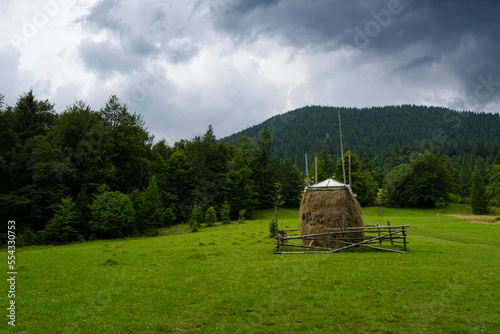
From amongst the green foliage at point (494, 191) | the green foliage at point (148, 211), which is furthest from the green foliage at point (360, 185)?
the green foliage at point (148, 211)

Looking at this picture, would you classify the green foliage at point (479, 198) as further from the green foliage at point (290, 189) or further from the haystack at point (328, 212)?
the haystack at point (328, 212)

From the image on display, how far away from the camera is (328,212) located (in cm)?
1919

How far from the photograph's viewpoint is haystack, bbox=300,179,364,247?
747 inches

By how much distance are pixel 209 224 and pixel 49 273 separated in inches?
1267

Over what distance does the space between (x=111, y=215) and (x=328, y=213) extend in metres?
26.8

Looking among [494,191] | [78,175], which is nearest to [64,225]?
[78,175]

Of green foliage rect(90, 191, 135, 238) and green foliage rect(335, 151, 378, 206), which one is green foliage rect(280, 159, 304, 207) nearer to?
green foliage rect(335, 151, 378, 206)

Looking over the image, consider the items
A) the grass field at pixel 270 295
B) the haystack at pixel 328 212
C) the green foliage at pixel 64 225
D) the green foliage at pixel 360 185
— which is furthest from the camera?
the green foliage at pixel 360 185

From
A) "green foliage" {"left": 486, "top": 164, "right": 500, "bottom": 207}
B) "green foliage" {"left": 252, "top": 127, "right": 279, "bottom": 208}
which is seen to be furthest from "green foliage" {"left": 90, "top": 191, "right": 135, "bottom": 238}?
"green foliage" {"left": 486, "top": 164, "right": 500, "bottom": 207}

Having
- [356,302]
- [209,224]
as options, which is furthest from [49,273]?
[209,224]

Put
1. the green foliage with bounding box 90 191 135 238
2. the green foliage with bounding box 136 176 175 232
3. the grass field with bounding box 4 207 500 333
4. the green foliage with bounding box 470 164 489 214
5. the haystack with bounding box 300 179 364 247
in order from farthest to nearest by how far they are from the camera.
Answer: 1. the green foliage with bounding box 470 164 489 214
2. the green foliage with bounding box 136 176 175 232
3. the green foliage with bounding box 90 191 135 238
4. the haystack with bounding box 300 179 364 247
5. the grass field with bounding box 4 207 500 333

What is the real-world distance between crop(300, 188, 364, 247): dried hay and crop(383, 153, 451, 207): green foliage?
5743 centimetres

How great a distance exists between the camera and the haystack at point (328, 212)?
747 inches

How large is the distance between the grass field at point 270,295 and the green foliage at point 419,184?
2268 inches
